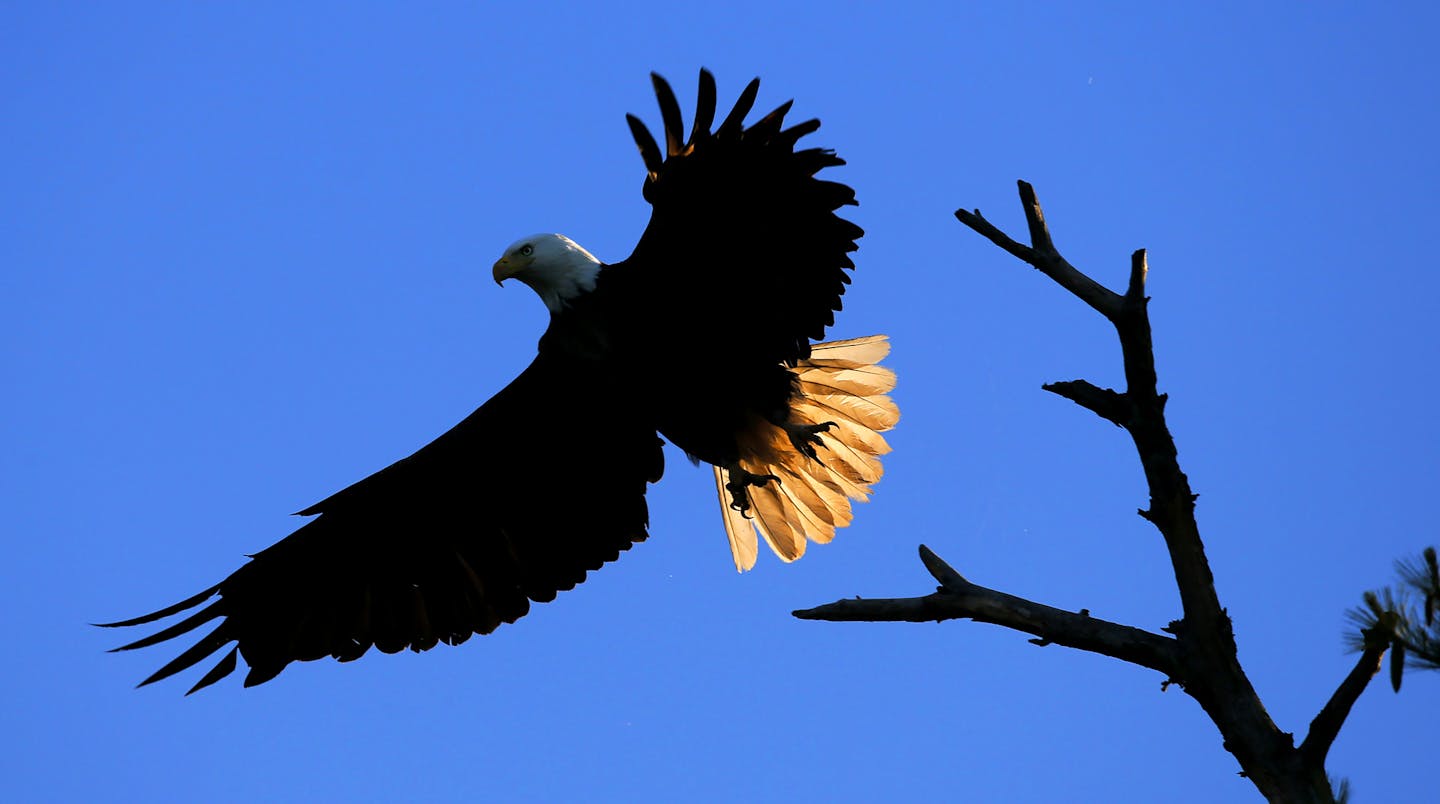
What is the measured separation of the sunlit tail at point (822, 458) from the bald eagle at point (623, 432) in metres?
0.01

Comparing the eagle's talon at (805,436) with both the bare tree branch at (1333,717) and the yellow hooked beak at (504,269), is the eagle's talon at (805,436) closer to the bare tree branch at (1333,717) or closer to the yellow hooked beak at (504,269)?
the yellow hooked beak at (504,269)

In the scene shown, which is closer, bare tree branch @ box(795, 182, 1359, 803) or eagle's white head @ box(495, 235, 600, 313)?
bare tree branch @ box(795, 182, 1359, 803)

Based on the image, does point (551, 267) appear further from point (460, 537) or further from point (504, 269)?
point (460, 537)

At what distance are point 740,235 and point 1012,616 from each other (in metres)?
1.96

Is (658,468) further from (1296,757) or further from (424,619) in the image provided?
(1296,757)

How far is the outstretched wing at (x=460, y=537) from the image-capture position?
5.55 metres

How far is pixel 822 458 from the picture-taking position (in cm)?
630

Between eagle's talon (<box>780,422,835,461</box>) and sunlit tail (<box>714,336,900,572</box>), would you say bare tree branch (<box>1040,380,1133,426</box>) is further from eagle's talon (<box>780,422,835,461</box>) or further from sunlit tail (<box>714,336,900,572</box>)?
sunlit tail (<box>714,336,900,572</box>)

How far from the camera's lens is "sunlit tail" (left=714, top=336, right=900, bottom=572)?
6141mm

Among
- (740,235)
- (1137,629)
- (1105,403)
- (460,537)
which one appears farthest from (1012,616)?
(460,537)

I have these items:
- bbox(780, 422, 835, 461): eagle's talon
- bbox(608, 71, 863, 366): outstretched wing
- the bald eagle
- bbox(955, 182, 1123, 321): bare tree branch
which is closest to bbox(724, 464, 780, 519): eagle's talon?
the bald eagle

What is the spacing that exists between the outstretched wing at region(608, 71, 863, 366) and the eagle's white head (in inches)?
5.7

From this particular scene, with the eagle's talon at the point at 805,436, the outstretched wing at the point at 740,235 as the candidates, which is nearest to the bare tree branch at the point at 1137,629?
the outstretched wing at the point at 740,235

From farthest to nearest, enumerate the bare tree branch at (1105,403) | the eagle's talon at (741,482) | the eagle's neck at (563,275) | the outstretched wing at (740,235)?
1. the eagle's talon at (741,482)
2. the eagle's neck at (563,275)
3. the outstretched wing at (740,235)
4. the bare tree branch at (1105,403)
